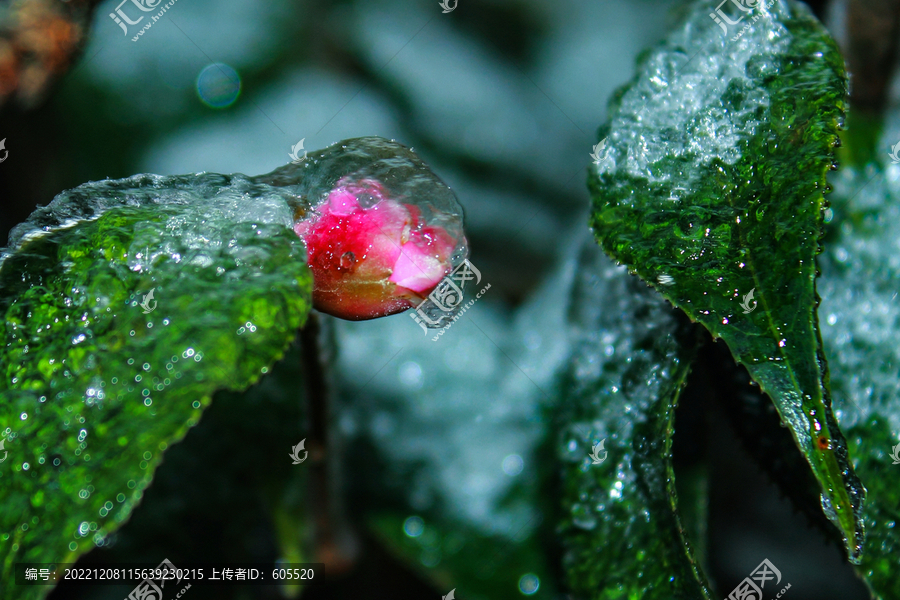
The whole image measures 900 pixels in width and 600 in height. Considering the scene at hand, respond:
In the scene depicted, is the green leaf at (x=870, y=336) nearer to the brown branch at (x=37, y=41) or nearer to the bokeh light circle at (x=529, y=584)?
the bokeh light circle at (x=529, y=584)

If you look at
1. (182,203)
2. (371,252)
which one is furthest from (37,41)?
(371,252)

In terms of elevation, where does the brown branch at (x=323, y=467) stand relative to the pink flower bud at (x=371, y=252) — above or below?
below

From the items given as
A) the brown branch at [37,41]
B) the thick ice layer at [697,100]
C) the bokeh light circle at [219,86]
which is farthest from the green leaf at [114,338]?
the bokeh light circle at [219,86]

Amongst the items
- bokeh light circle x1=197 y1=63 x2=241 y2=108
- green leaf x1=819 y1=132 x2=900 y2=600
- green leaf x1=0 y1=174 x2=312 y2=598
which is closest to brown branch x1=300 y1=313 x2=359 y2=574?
green leaf x1=0 y1=174 x2=312 y2=598

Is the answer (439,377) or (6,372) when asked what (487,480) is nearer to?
Result: (439,377)

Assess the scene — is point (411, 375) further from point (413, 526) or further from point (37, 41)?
point (37, 41)
